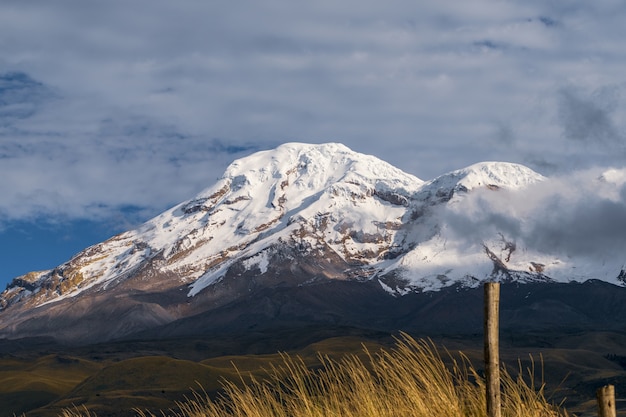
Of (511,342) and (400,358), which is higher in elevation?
(400,358)

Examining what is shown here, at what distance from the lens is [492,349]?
21.0 ft

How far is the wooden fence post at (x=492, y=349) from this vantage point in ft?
20.5

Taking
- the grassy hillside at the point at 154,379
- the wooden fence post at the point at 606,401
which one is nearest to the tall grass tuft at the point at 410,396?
the wooden fence post at the point at 606,401

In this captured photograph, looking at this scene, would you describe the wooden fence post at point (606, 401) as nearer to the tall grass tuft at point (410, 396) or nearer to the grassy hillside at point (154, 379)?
the tall grass tuft at point (410, 396)

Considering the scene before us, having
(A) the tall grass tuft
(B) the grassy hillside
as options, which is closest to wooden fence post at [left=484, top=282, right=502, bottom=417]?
(A) the tall grass tuft


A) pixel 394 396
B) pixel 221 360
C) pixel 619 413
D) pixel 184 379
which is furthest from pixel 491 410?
pixel 221 360

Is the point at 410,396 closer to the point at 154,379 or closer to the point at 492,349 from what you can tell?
the point at 492,349

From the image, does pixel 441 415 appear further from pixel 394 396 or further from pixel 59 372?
pixel 59 372

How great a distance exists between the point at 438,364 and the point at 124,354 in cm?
18506

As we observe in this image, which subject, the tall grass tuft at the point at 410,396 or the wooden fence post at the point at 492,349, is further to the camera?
the tall grass tuft at the point at 410,396

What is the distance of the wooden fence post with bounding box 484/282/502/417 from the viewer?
625cm

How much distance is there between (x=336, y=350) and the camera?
146 meters

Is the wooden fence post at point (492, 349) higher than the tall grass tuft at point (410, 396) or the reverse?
higher

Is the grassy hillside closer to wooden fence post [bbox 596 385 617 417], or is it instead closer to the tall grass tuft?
the tall grass tuft
